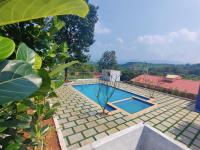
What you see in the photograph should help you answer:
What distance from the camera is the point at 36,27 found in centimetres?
114

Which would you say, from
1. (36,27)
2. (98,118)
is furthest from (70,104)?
(36,27)

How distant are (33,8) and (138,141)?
374 centimetres

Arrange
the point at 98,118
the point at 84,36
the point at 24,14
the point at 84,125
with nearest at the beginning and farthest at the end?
the point at 24,14
the point at 84,125
the point at 98,118
the point at 84,36

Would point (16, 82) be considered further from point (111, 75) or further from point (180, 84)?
point (111, 75)

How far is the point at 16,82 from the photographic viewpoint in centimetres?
27

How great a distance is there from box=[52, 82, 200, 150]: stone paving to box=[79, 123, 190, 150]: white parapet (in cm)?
90

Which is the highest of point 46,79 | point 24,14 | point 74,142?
point 24,14

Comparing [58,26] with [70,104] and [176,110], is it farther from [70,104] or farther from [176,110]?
[176,110]

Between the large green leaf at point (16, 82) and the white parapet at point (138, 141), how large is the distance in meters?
2.64

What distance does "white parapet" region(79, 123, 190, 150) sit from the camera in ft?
8.87

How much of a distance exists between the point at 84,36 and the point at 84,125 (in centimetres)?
857

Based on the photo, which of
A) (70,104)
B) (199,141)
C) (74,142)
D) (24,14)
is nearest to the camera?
(24,14)

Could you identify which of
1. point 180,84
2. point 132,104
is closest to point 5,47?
point 132,104

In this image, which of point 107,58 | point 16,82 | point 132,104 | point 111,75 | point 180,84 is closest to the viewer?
point 16,82
